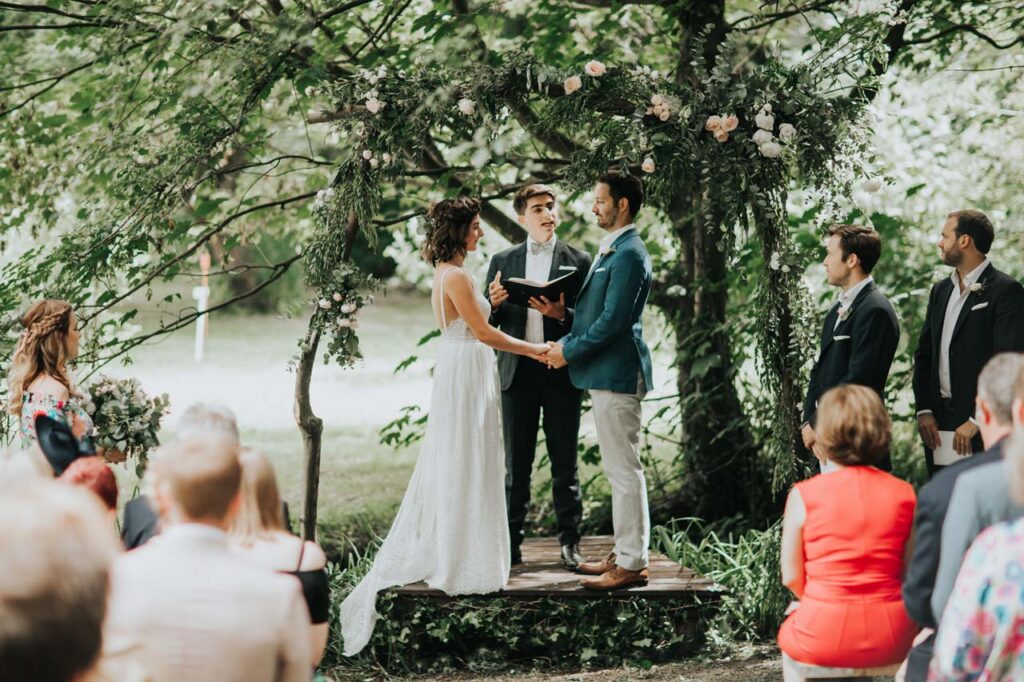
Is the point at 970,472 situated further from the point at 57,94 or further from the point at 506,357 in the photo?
the point at 57,94

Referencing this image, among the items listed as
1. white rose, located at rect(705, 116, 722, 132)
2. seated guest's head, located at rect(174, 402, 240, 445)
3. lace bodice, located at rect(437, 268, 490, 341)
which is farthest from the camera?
lace bodice, located at rect(437, 268, 490, 341)

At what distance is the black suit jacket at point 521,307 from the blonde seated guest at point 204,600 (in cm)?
344

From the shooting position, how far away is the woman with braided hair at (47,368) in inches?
181

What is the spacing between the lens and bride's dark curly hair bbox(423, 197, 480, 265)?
547cm

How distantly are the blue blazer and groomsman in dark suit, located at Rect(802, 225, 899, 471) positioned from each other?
2.79 ft

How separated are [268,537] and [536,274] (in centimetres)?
330

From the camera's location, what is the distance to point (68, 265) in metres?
6.04

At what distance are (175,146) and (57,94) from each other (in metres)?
2.51

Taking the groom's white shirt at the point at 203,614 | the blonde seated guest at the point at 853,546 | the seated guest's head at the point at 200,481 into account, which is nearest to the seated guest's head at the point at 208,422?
the seated guest's head at the point at 200,481

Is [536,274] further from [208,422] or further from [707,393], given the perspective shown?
[208,422]

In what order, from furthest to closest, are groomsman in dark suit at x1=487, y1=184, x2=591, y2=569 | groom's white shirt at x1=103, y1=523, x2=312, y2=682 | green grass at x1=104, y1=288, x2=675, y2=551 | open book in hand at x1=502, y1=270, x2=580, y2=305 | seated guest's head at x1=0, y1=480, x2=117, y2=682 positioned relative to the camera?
green grass at x1=104, y1=288, x2=675, y2=551 < groomsman in dark suit at x1=487, y1=184, x2=591, y2=569 < open book in hand at x1=502, y1=270, x2=580, y2=305 < groom's white shirt at x1=103, y1=523, x2=312, y2=682 < seated guest's head at x1=0, y1=480, x2=117, y2=682

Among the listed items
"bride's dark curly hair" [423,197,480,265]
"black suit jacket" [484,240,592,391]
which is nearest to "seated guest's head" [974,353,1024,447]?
"bride's dark curly hair" [423,197,480,265]

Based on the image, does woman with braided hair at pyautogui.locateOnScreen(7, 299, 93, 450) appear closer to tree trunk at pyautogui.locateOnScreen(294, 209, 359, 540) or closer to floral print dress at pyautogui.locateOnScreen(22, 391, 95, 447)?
floral print dress at pyautogui.locateOnScreen(22, 391, 95, 447)

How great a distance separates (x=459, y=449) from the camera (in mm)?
5535
